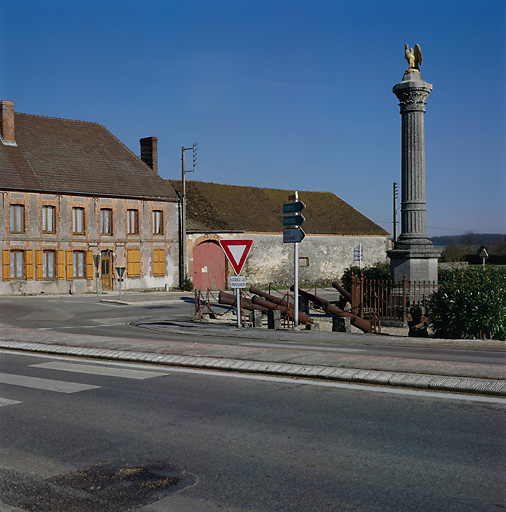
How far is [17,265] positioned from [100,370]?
1159 inches

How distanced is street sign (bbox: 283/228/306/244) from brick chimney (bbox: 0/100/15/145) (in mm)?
27634

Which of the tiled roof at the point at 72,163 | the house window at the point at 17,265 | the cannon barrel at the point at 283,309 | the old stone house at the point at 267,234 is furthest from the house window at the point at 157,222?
the cannon barrel at the point at 283,309

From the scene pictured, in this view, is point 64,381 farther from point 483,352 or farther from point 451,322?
point 451,322

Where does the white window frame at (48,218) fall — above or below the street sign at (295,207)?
above

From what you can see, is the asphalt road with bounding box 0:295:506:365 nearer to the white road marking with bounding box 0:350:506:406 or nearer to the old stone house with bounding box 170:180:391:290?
the white road marking with bounding box 0:350:506:406

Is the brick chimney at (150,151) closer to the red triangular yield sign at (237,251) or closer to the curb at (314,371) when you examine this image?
the red triangular yield sign at (237,251)

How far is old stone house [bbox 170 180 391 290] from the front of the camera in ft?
152

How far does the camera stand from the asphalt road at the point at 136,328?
502 inches

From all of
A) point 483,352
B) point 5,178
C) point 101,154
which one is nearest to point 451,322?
point 483,352

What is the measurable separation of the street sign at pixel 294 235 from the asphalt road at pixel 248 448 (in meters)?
8.18

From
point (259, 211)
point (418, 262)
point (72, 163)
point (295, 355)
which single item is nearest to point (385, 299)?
point (418, 262)

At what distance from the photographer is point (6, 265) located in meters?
36.8

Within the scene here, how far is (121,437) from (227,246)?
10988 millimetres

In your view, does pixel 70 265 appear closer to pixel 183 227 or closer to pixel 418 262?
pixel 183 227
